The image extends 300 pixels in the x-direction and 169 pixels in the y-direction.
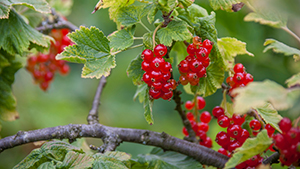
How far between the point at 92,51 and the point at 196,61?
29 cm

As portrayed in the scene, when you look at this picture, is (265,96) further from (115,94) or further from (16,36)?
(115,94)

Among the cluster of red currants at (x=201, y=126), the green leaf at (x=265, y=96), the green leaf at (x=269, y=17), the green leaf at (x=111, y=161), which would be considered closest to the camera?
the green leaf at (x=265, y=96)

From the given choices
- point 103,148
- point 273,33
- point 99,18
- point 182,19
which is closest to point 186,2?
point 182,19

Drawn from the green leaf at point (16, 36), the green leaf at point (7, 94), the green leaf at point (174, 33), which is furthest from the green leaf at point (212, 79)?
the green leaf at point (7, 94)

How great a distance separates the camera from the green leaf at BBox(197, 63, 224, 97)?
0.79 m

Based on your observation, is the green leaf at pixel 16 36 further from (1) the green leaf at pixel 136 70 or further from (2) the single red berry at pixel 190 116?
(2) the single red berry at pixel 190 116

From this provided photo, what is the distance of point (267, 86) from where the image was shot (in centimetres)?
50

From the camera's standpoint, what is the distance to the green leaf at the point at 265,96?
1.58 ft

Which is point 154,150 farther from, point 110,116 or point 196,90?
point 110,116

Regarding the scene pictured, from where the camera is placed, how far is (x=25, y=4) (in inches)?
33.4

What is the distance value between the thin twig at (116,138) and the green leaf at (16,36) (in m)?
0.27

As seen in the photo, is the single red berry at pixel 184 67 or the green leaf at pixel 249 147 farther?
the single red berry at pixel 184 67

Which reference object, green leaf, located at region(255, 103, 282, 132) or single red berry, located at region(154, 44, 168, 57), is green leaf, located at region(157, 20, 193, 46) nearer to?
single red berry, located at region(154, 44, 168, 57)

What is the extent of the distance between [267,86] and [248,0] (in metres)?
0.32
